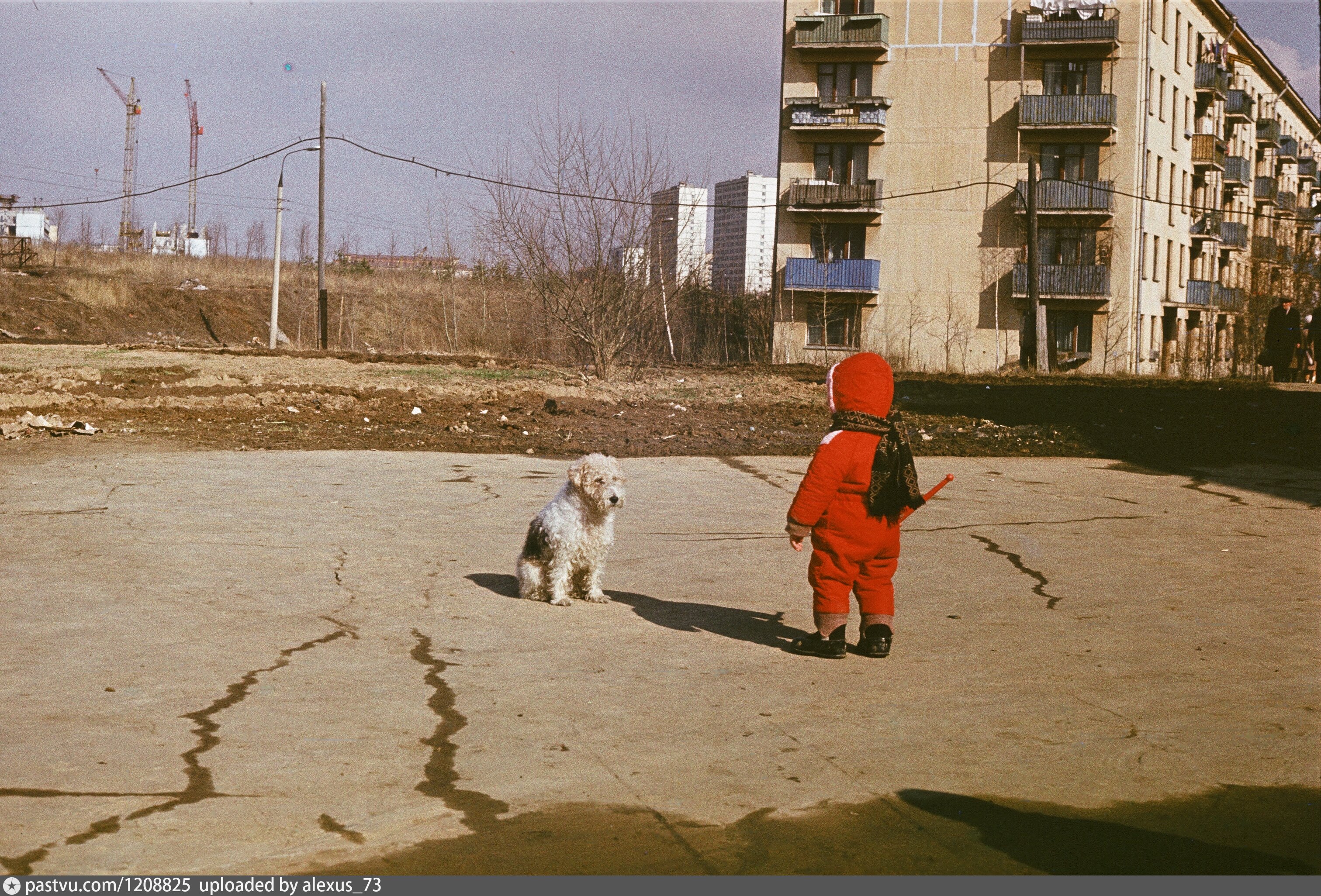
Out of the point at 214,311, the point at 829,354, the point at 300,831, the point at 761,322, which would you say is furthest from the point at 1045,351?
the point at 300,831

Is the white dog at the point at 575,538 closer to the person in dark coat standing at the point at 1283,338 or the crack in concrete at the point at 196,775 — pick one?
the crack in concrete at the point at 196,775

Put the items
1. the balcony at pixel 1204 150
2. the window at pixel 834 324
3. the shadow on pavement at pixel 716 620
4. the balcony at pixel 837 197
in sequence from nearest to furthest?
the shadow on pavement at pixel 716 620
the balcony at pixel 837 197
the window at pixel 834 324
the balcony at pixel 1204 150

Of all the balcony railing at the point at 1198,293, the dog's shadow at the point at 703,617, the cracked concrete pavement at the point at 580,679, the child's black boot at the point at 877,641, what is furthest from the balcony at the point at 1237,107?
the child's black boot at the point at 877,641

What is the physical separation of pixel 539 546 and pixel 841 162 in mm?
44889

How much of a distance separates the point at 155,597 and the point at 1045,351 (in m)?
40.2

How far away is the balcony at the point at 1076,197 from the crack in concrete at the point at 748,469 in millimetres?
36572

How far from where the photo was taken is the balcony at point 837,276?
1889 inches

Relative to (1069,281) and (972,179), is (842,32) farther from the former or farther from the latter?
(1069,281)

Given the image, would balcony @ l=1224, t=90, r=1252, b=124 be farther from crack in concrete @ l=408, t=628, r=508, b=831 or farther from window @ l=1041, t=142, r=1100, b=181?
crack in concrete @ l=408, t=628, r=508, b=831

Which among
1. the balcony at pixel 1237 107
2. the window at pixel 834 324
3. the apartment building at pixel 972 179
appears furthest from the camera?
the balcony at pixel 1237 107

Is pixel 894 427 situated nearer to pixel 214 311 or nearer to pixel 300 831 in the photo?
pixel 300 831

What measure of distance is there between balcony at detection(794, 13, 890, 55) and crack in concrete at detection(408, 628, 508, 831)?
45.8 metres

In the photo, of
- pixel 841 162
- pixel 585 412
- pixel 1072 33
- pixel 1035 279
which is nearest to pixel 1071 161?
pixel 1072 33

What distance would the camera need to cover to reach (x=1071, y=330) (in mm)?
48031
